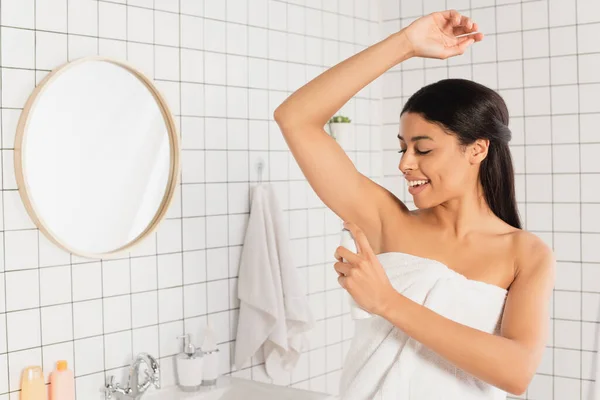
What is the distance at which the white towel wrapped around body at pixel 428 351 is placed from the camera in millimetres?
1762

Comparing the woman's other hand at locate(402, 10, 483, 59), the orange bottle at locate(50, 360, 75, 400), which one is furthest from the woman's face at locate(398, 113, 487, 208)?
the orange bottle at locate(50, 360, 75, 400)

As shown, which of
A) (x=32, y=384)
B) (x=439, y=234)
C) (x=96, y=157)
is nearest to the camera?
(x=439, y=234)

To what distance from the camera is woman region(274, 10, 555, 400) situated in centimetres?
167

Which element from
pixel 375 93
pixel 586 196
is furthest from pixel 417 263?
pixel 375 93

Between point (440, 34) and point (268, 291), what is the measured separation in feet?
3.76

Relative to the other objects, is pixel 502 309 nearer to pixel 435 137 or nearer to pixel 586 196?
pixel 435 137

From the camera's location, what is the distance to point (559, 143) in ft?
9.69

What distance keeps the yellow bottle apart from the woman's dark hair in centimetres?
114

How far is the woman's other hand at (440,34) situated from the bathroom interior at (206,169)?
35.4 inches

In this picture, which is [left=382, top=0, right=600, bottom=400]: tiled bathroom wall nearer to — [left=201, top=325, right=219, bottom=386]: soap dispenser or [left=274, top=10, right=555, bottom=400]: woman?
[left=274, top=10, right=555, bottom=400]: woman

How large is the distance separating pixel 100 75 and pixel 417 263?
3.38 feet

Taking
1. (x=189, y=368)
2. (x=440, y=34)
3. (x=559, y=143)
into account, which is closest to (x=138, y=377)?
(x=189, y=368)

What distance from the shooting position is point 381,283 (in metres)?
1.61

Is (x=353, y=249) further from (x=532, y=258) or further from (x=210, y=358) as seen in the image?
(x=210, y=358)
